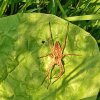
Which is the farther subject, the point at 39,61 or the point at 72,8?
the point at 72,8

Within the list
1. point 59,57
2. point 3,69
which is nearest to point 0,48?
point 3,69

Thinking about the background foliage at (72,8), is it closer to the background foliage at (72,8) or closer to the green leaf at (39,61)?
the background foliage at (72,8)

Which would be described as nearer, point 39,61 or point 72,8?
point 39,61

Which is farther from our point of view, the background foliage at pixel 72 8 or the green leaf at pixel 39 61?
the background foliage at pixel 72 8

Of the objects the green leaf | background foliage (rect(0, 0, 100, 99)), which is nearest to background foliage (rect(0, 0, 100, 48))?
background foliage (rect(0, 0, 100, 99))

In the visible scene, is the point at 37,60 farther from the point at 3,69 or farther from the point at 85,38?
the point at 85,38

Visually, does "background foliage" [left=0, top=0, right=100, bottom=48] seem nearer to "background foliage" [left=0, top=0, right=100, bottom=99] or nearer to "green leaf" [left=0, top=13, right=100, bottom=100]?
"background foliage" [left=0, top=0, right=100, bottom=99]

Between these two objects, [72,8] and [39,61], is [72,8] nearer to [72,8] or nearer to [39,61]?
[72,8]

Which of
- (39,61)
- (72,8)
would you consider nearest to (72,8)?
(72,8)

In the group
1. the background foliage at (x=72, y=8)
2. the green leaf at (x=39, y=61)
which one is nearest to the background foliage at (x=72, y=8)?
the background foliage at (x=72, y=8)
